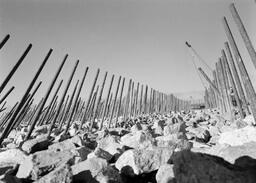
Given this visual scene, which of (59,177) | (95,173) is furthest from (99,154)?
(59,177)

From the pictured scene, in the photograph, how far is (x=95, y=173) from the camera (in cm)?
221

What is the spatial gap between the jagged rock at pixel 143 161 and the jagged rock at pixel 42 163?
0.75 metres

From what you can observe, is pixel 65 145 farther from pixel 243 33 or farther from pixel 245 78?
pixel 243 33

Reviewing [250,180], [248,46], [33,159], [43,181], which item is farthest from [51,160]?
[248,46]

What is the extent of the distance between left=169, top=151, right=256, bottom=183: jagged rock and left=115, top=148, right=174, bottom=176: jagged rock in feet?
1.55

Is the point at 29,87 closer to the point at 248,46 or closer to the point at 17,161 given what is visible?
the point at 17,161

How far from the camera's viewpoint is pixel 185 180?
5.81ft

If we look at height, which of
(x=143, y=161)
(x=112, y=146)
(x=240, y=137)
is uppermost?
(x=240, y=137)

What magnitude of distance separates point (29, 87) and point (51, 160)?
3.00 meters

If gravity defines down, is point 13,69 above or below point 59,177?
above

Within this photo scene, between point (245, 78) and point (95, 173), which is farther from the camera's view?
point (245, 78)

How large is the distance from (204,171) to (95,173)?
3.54ft

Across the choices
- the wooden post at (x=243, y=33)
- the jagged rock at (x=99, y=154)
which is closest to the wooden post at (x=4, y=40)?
the jagged rock at (x=99, y=154)

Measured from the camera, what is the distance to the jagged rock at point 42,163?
2.46 m
